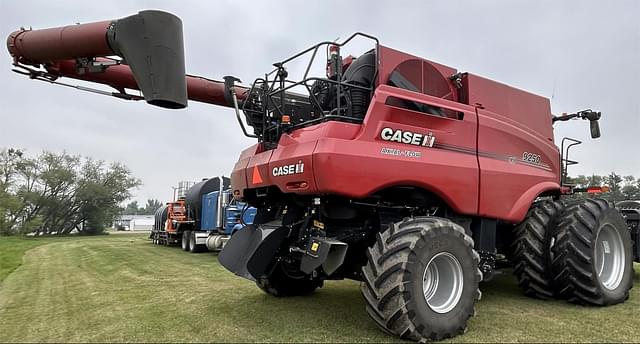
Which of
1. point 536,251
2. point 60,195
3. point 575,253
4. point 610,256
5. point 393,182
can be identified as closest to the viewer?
point 393,182

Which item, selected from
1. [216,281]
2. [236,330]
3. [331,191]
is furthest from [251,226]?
[216,281]

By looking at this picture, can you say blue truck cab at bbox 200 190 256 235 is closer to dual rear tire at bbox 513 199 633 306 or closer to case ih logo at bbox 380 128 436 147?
dual rear tire at bbox 513 199 633 306

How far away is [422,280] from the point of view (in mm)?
4246

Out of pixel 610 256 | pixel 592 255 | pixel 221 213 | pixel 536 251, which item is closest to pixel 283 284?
pixel 536 251

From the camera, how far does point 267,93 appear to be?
5.89 meters

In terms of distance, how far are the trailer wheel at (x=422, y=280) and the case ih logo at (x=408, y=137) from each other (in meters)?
0.84

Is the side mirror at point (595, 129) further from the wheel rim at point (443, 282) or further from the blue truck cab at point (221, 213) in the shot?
the blue truck cab at point (221, 213)

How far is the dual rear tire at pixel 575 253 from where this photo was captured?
5551 millimetres

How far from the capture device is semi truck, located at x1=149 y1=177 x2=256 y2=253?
16.0m

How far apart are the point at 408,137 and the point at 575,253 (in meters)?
2.68

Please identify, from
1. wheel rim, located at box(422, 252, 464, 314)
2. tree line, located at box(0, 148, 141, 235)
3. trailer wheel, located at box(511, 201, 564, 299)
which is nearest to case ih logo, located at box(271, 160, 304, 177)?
wheel rim, located at box(422, 252, 464, 314)

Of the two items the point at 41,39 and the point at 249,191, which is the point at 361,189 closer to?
the point at 249,191

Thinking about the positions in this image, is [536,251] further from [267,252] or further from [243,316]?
[243,316]

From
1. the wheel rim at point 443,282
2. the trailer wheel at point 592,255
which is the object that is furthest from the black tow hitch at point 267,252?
the trailer wheel at point 592,255
